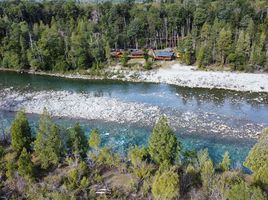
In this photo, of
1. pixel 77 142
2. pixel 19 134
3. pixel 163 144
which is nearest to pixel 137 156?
pixel 163 144

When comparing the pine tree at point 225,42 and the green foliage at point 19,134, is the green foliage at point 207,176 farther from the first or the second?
the pine tree at point 225,42

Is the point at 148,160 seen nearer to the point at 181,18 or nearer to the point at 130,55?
the point at 130,55

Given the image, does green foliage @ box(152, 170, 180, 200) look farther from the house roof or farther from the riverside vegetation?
the house roof

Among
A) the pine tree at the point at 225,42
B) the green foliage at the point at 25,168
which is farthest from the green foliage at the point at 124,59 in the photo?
the green foliage at the point at 25,168

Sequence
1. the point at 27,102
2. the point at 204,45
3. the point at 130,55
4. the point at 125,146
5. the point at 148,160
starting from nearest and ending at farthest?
the point at 148,160, the point at 125,146, the point at 27,102, the point at 204,45, the point at 130,55

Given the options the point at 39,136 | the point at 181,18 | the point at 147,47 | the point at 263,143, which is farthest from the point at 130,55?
the point at 263,143

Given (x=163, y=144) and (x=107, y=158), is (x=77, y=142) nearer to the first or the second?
(x=107, y=158)
